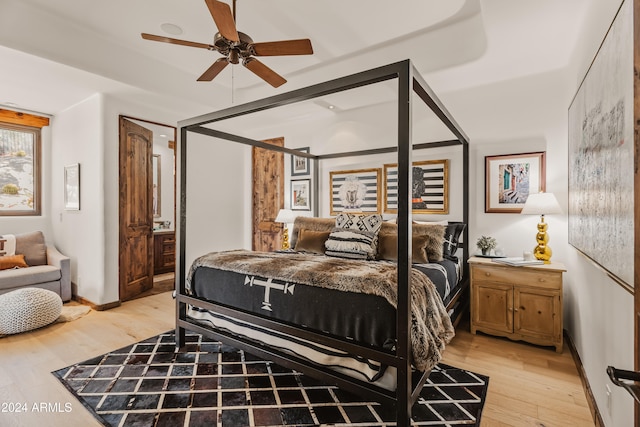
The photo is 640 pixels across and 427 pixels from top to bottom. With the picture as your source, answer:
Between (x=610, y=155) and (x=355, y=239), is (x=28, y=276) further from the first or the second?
(x=610, y=155)

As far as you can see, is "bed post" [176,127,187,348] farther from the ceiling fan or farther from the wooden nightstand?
the wooden nightstand

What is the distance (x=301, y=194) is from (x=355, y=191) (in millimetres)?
932

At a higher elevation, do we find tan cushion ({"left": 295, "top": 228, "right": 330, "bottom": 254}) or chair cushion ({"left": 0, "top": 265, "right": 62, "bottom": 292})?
tan cushion ({"left": 295, "top": 228, "right": 330, "bottom": 254})

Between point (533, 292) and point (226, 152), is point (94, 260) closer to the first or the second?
point (226, 152)

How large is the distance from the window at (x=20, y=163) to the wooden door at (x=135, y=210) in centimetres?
156

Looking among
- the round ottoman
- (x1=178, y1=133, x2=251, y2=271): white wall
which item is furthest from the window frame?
(x1=178, y1=133, x2=251, y2=271): white wall

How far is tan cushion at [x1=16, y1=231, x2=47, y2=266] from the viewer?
4059 millimetres

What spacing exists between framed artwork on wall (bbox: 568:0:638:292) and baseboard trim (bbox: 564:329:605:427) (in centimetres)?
89

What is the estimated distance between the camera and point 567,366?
2.51 meters

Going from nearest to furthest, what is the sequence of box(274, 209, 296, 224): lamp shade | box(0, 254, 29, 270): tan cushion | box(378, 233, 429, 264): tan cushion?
box(378, 233, 429, 264): tan cushion → box(0, 254, 29, 270): tan cushion → box(274, 209, 296, 224): lamp shade

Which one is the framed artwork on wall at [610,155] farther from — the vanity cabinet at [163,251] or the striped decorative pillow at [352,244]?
the vanity cabinet at [163,251]

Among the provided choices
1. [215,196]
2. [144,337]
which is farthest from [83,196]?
[144,337]

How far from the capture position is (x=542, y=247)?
121 inches

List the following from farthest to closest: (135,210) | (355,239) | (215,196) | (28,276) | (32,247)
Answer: (215,196) < (135,210) < (32,247) < (28,276) < (355,239)
